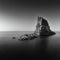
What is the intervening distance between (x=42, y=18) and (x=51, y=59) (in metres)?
44.0

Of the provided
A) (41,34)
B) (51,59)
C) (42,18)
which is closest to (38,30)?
(41,34)

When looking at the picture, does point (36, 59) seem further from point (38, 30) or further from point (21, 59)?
point (38, 30)

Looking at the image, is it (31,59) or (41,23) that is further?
(41,23)

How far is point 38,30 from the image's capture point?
1988 inches

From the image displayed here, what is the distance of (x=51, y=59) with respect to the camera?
1104 centimetres

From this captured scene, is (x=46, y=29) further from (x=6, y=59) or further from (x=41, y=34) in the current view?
(x=6, y=59)

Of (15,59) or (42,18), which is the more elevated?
(42,18)

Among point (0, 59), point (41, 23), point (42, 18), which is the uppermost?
point (42, 18)

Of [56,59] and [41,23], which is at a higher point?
[41,23]

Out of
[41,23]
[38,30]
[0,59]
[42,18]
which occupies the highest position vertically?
[42,18]

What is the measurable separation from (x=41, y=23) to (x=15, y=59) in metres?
42.8

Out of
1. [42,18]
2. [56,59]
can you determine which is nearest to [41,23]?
[42,18]

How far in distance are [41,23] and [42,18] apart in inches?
188

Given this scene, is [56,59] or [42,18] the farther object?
[42,18]
